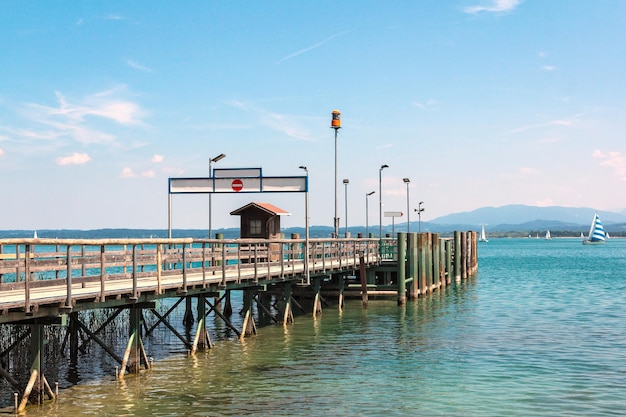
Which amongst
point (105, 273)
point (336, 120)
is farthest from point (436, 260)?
point (105, 273)

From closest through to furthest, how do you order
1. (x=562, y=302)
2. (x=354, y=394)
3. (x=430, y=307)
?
1. (x=354, y=394)
2. (x=430, y=307)
3. (x=562, y=302)

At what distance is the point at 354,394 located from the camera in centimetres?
1758

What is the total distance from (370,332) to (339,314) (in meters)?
5.37

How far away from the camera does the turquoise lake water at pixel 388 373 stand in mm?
16406

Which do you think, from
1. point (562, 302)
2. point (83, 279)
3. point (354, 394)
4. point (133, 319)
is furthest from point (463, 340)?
point (562, 302)

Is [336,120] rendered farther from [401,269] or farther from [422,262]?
[422,262]

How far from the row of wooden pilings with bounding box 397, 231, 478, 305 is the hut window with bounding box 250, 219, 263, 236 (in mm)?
6720

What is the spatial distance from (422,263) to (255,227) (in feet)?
31.4

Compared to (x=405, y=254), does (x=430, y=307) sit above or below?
below

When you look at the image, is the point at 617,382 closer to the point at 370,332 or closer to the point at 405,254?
the point at 370,332

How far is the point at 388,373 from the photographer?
20188 mm

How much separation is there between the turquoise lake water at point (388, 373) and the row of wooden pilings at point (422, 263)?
3.72 metres

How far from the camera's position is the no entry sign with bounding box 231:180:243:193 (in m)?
28.4

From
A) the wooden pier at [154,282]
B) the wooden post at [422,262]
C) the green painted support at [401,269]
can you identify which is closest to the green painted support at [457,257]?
the wooden pier at [154,282]
